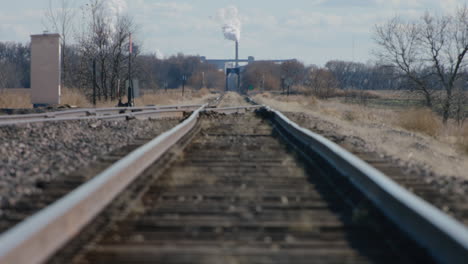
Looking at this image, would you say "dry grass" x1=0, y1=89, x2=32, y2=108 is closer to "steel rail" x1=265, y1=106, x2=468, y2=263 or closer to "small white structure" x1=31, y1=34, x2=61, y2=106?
"small white structure" x1=31, y1=34, x2=61, y2=106

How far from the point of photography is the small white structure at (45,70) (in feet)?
82.6

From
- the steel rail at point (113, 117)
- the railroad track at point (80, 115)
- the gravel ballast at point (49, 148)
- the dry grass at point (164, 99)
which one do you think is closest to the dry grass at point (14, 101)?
the dry grass at point (164, 99)

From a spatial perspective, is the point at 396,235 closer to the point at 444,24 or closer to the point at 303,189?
the point at 303,189

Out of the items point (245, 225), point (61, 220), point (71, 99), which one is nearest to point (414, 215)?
point (245, 225)

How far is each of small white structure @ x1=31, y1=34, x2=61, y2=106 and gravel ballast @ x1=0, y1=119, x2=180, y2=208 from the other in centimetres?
1146

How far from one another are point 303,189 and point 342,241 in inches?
73.4

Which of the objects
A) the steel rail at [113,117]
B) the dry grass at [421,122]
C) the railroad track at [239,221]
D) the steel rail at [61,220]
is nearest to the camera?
the steel rail at [61,220]

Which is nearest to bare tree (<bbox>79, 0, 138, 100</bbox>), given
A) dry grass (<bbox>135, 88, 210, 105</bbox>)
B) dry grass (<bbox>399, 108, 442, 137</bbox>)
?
dry grass (<bbox>135, 88, 210, 105</bbox>)

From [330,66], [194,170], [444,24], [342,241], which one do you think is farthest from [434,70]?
[330,66]

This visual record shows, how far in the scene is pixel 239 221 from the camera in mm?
4383

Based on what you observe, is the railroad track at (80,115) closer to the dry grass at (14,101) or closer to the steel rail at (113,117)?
the steel rail at (113,117)

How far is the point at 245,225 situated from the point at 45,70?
75.4 feet

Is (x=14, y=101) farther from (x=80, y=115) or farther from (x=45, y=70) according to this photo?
(x=80, y=115)

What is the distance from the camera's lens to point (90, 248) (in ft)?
12.0
